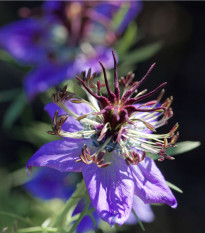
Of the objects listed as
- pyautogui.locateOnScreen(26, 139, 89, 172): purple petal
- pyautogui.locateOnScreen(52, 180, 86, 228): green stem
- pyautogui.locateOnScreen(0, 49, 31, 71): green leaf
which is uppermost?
pyautogui.locateOnScreen(0, 49, 31, 71): green leaf

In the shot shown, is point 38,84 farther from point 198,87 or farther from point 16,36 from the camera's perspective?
point 198,87

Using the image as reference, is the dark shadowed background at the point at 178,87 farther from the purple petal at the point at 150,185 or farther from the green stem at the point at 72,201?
the purple petal at the point at 150,185

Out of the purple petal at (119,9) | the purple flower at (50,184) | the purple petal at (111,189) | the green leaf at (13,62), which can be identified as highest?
the purple petal at (119,9)

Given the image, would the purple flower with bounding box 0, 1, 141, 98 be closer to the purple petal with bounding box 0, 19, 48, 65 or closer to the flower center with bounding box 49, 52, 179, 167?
the purple petal with bounding box 0, 19, 48, 65

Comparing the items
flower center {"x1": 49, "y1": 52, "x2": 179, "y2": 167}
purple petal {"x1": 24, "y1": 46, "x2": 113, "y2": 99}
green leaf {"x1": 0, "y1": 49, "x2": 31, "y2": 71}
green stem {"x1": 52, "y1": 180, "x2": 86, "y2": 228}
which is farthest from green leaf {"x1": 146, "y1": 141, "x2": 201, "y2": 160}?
green leaf {"x1": 0, "y1": 49, "x2": 31, "y2": 71}

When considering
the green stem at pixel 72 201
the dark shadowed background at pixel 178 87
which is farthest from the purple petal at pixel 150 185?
the dark shadowed background at pixel 178 87

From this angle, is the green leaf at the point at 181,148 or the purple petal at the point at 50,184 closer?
the green leaf at the point at 181,148

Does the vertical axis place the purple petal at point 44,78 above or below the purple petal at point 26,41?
below

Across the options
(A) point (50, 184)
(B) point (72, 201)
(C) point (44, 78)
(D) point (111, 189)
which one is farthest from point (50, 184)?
(D) point (111, 189)
